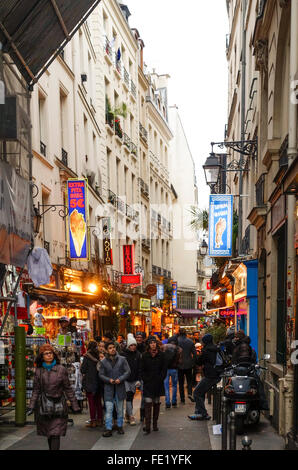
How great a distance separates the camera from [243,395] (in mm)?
9688

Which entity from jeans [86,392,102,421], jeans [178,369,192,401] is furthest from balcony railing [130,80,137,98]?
jeans [86,392,102,421]

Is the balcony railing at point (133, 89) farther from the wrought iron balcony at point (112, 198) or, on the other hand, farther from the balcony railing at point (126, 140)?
the wrought iron balcony at point (112, 198)

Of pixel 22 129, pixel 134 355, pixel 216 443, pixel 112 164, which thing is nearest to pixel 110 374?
pixel 134 355

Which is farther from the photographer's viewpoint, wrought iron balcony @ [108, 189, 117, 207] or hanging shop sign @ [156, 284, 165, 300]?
hanging shop sign @ [156, 284, 165, 300]

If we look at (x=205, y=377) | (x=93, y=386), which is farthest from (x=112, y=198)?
(x=93, y=386)

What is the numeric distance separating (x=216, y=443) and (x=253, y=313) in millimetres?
6015

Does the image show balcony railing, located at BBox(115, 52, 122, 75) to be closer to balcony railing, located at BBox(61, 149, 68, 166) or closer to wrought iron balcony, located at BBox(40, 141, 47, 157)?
balcony railing, located at BBox(61, 149, 68, 166)

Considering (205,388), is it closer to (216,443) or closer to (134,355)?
(134,355)

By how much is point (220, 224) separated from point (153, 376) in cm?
939

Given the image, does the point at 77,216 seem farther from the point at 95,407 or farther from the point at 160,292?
the point at 160,292

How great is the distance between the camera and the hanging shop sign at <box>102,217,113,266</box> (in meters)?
25.7

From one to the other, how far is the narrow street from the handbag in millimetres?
1473

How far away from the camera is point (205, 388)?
1148cm

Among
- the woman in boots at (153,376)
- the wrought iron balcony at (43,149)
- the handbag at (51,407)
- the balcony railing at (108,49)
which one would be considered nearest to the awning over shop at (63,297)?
the wrought iron balcony at (43,149)
